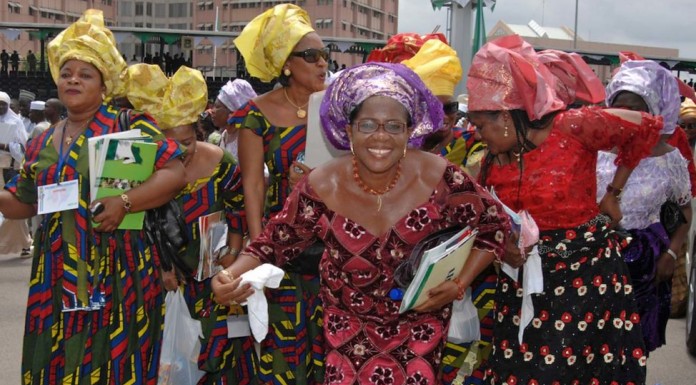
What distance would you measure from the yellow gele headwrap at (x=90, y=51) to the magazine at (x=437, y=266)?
1943 mm

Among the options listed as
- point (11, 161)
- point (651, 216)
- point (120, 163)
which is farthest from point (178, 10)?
point (120, 163)

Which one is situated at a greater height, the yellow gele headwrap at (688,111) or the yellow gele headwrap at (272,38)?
the yellow gele headwrap at (272,38)

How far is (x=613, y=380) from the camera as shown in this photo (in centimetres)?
397

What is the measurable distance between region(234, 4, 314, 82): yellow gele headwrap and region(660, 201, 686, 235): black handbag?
233 cm

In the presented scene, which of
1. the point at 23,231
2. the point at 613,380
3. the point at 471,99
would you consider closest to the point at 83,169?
the point at 471,99

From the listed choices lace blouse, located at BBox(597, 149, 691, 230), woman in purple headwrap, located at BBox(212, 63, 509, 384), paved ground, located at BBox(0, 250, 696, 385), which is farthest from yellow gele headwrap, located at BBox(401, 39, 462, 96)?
paved ground, located at BBox(0, 250, 696, 385)

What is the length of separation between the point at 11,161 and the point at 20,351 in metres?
5.53

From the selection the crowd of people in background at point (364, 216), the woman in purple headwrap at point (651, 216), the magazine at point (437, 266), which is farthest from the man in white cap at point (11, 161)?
the magazine at point (437, 266)

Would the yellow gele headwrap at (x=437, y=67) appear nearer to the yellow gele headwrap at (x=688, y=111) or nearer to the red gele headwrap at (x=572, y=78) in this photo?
the red gele headwrap at (x=572, y=78)

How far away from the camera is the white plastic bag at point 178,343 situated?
4.95 metres

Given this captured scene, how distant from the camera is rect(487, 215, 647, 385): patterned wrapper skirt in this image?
3861mm

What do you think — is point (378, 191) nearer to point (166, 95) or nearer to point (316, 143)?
point (316, 143)

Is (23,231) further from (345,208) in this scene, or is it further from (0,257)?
(345,208)

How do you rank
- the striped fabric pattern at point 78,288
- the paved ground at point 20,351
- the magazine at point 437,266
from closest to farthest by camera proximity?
the magazine at point 437,266 < the striped fabric pattern at point 78,288 < the paved ground at point 20,351
